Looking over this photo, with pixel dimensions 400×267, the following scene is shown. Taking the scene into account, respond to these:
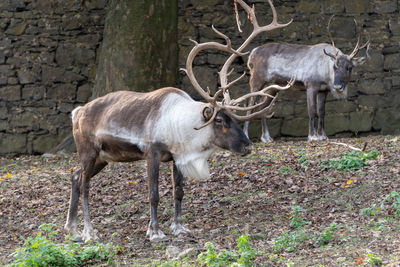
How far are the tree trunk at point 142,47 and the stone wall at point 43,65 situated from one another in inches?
84.1

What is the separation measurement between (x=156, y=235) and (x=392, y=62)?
23.1 feet

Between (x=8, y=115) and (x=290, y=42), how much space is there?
16.5 feet

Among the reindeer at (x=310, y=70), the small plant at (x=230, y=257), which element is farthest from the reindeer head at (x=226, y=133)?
the reindeer at (x=310, y=70)

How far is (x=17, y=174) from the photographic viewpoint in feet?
30.7

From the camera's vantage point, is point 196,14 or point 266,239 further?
point 196,14

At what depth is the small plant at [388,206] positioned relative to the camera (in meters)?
5.95

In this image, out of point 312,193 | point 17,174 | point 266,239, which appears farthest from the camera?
point 17,174

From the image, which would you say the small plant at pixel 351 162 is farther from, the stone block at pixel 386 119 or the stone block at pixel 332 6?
the stone block at pixel 332 6

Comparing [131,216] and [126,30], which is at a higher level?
[126,30]

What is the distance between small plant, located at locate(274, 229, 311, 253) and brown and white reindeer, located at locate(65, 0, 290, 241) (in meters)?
0.96

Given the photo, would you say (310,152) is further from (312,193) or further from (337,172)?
(312,193)

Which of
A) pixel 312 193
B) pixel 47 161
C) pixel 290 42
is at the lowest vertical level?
pixel 47 161

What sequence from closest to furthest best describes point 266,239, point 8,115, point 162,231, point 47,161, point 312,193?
point 266,239 < point 162,231 < point 312,193 < point 47,161 < point 8,115

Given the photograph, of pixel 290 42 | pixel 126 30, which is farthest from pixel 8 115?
pixel 290 42
